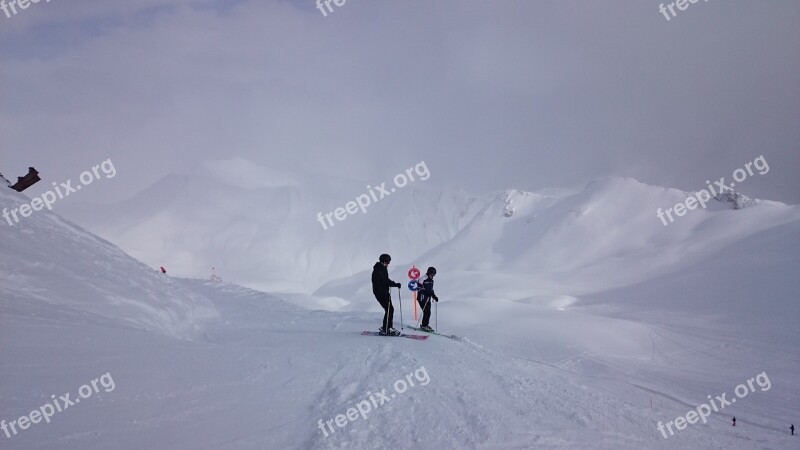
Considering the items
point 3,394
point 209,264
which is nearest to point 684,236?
point 3,394

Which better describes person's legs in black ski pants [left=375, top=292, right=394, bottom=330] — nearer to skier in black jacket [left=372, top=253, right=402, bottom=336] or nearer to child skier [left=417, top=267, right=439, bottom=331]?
skier in black jacket [left=372, top=253, right=402, bottom=336]

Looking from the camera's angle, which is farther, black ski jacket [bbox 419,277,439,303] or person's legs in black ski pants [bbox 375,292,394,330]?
black ski jacket [bbox 419,277,439,303]

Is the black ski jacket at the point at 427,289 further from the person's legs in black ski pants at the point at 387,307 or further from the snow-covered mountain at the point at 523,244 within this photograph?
the snow-covered mountain at the point at 523,244

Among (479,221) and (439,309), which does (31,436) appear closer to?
(439,309)

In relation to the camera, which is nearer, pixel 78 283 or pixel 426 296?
pixel 78 283

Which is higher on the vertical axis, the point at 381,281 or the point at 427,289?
the point at 381,281

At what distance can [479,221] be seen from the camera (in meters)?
120

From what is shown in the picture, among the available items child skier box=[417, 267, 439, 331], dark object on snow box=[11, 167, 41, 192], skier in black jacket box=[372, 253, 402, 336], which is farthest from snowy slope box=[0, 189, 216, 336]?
child skier box=[417, 267, 439, 331]

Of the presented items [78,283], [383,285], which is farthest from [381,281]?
[78,283]

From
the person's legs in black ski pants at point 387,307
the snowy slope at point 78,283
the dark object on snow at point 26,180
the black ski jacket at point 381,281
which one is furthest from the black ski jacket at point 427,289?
the dark object on snow at point 26,180

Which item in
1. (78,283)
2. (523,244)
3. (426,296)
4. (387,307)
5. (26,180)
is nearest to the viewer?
(78,283)

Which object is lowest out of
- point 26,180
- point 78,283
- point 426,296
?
point 426,296

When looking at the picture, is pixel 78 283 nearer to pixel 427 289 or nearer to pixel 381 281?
pixel 381 281

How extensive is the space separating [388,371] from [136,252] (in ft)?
647
